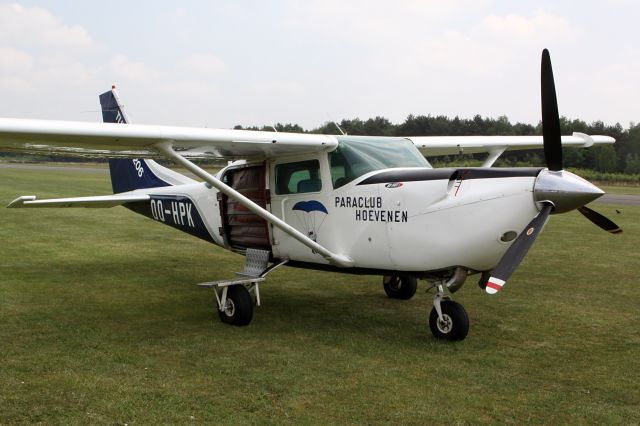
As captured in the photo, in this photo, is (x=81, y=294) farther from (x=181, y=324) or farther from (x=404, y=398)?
(x=404, y=398)

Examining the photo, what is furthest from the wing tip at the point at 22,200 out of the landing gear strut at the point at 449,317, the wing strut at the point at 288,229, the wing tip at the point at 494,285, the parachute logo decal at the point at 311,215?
the wing tip at the point at 494,285

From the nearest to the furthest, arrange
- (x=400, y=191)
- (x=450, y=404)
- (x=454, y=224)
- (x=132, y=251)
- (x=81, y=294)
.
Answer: (x=450, y=404) < (x=454, y=224) < (x=400, y=191) < (x=81, y=294) < (x=132, y=251)

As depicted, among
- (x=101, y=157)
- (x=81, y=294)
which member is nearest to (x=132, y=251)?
(x=81, y=294)

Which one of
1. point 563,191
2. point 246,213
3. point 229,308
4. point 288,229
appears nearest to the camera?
point 563,191

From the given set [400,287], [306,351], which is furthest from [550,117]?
[400,287]

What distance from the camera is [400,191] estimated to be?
19.9 feet

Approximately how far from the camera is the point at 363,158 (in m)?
6.65

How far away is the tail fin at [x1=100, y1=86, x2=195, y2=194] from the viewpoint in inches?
385

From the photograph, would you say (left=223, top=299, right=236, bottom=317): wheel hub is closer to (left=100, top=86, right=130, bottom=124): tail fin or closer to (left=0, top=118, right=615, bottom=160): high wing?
(left=0, top=118, right=615, bottom=160): high wing

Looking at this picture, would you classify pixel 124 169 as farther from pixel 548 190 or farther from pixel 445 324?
pixel 548 190

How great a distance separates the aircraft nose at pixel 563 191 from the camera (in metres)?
5.20

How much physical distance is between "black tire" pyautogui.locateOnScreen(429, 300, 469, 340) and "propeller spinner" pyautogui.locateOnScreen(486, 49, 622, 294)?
97cm

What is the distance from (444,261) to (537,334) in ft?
4.99

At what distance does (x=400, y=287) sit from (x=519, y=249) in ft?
10.0
